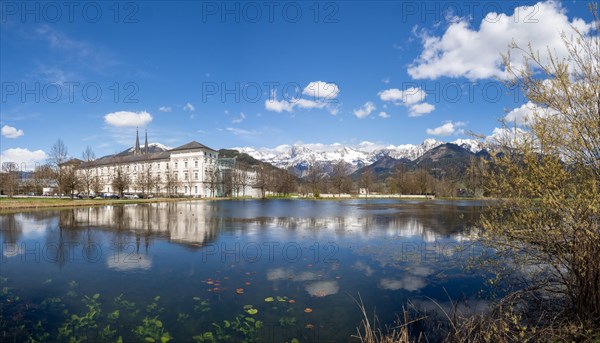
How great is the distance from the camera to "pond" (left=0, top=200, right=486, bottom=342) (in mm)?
7457

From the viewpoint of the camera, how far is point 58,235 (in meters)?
20.3

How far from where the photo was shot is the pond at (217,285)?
746 cm

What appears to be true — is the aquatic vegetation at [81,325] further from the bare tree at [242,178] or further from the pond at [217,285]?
the bare tree at [242,178]

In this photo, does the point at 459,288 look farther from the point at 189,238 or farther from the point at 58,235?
the point at 58,235

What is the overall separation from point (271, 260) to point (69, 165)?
7733 cm

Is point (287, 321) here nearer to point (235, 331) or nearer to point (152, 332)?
point (235, 331)

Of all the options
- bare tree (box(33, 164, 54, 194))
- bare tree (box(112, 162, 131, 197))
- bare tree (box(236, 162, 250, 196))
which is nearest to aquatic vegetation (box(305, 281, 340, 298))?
bare tree (box(112, 162, 131, 197))

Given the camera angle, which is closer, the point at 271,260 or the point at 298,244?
the point at 271,260

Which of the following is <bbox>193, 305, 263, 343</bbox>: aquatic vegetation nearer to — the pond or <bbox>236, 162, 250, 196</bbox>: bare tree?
the pond

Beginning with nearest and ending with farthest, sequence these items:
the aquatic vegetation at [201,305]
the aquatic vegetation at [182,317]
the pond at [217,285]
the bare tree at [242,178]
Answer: the pond at [217,285] → the aquatic vegetation at [182,317] → the aquatic vegetation at [201,305] → the bare tree at [242,178]

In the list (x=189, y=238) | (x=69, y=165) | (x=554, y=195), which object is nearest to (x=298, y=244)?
(x=189, y=238)

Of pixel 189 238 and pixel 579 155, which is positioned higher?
pixel 579 155

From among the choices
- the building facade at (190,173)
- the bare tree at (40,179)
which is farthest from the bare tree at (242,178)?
the bare tree at (40,179)

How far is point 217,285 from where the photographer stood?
10562 mm
